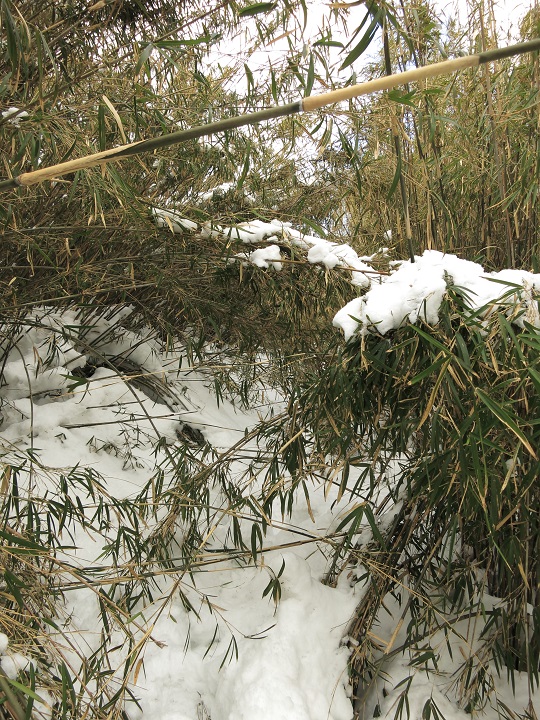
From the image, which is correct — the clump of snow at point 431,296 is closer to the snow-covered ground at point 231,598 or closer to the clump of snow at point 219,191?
the snow-covered ground at point 231,598

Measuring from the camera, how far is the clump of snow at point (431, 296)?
1150mm

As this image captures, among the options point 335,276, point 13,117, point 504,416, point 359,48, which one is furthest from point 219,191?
point 504,416

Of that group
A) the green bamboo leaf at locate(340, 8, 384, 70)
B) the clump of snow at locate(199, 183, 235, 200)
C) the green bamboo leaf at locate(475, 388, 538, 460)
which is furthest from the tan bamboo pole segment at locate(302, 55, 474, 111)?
the clump of snow at locate(199, 183, 235, 200)

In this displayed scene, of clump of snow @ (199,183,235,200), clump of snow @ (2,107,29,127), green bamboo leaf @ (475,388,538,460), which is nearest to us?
green bamboo leaf @ (475,388,538,460)

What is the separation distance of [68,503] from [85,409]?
3.38 ft

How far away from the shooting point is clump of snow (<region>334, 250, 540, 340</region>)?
3.77 ft

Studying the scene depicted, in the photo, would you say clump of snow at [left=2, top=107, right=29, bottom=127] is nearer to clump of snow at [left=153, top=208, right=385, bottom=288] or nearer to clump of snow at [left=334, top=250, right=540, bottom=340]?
clump of snow at [left=153, top=208, right=385, bottom=288]

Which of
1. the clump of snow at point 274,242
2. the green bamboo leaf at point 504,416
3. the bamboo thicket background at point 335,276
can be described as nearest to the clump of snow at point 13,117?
the bamboo thicket background at point 335,276

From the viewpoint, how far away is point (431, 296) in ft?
3.83

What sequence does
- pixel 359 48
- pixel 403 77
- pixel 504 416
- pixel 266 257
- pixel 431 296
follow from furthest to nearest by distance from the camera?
1. pixel 266 257
2. pixel 431 296
3. pixel 504 416
4. pixel 359 48
5. pixel 403 77

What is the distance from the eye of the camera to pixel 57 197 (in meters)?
1.81

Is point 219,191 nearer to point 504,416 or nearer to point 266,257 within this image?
point 266,257

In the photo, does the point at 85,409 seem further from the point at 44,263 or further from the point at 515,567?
the point at 515,567

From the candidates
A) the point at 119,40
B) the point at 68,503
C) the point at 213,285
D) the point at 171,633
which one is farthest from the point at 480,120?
the point at 171,633
